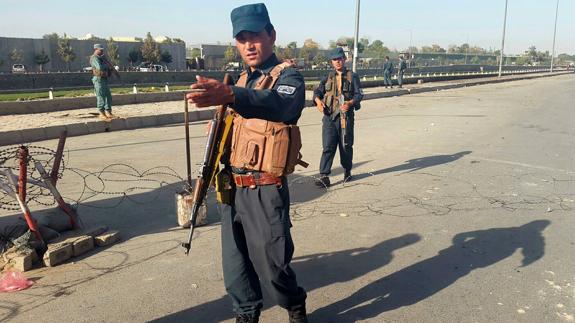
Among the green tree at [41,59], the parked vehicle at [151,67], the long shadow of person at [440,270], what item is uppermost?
the green tree at [41,59]

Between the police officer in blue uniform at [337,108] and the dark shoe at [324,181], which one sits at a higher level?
the police officer in blue uniform at [337,108]

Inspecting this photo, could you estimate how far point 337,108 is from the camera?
641 cm

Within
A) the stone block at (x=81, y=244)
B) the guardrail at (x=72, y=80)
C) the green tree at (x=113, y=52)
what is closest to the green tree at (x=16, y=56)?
the green tree at (x=113, y=52)

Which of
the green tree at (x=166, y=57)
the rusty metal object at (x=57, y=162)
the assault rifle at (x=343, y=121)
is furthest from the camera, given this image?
the green tree at (x=166, y=57)

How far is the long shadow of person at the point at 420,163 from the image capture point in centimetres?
741

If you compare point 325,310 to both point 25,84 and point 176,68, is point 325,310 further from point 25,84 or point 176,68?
point 176,68

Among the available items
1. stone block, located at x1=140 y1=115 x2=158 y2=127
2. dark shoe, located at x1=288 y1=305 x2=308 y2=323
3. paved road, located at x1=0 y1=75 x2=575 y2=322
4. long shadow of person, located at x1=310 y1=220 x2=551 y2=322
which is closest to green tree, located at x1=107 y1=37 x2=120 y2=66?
stone block, located at x1=140 y1=115 x2=158 y2=127

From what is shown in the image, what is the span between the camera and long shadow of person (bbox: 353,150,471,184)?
7.41 meters

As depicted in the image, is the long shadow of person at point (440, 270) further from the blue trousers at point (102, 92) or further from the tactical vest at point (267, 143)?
the blue trousers at point (102, 92)

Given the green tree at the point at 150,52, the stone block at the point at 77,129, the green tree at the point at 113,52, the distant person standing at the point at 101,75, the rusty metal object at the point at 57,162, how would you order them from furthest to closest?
the green tree at the point at 150,52 < the green tree at the point at 113,52 < the distant person standing at the point at 101,75 < the stone block at the point at 77,129 < the rusty metal object at the point at 57,162

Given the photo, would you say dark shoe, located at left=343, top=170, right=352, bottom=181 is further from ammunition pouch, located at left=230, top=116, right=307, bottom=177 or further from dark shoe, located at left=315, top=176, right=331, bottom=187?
ammunition pouch, located at left=230, top=116, right=307, bottom=177

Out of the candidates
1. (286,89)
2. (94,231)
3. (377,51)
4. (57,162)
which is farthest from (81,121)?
(377,51)

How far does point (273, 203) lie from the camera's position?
263cm

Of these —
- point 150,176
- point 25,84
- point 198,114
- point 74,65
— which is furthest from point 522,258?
point 74,65
